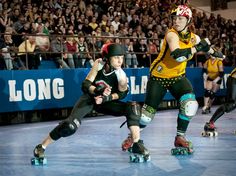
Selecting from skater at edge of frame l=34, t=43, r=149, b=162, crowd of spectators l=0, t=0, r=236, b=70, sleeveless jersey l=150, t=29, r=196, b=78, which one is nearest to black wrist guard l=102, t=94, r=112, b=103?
skater at edge of frame l=34, t=43, r=149, b=162

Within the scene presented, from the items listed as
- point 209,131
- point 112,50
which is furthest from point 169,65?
point 209,131

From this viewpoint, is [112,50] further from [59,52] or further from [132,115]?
[59,52]

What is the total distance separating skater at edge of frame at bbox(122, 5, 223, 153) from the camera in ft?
21.9

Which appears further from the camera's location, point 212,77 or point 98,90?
point 212,77

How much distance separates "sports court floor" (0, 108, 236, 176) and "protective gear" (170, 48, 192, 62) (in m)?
1.27

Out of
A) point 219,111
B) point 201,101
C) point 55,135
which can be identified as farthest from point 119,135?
point 201,101

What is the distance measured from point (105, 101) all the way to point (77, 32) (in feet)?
30.7

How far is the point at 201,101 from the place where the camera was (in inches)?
686

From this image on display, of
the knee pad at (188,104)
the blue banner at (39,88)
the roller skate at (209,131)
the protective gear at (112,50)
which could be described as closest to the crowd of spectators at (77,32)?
the blue banner at (39,88)

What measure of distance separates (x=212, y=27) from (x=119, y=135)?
14251 mm

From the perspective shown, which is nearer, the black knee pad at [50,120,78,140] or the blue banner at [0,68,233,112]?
the black knee pad at [50,120,78,140]

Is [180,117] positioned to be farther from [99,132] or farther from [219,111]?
[99,132]

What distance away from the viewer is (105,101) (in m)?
6.00

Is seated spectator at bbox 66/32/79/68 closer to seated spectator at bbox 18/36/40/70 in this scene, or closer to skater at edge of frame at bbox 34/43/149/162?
seated spectator at bbox 18/36/40/70
